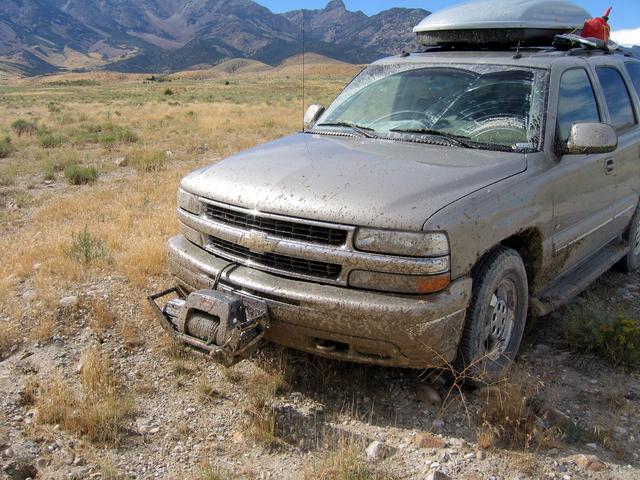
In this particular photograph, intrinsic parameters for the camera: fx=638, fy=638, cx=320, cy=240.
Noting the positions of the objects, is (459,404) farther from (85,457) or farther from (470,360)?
(85,457)

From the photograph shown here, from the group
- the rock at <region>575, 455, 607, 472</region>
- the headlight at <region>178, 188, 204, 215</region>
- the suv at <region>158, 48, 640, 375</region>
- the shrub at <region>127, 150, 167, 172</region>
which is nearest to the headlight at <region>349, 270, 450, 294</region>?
the suv at <region>158, 48, 640, 375</region>

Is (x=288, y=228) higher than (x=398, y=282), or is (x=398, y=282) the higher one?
(x=288, y=228)

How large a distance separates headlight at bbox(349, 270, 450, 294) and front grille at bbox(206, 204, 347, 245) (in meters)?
0.20

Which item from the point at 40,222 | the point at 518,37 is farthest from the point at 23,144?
the point at 518,37

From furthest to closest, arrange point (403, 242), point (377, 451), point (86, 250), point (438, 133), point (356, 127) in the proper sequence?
point (86, 250), point (356, 127), point (438, 133), point (377, 451), point (403, 242)

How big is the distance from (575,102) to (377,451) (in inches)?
111

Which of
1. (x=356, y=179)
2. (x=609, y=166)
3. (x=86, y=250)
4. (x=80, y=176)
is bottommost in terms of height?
(x=80, y=176)

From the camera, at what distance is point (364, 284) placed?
10.2ft

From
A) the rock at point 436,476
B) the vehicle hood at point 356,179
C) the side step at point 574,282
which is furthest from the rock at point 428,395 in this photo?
the vehicle hood at point 356,179

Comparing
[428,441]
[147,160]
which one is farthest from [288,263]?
[147,160]

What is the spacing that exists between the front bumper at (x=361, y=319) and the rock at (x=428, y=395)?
0.46 meters

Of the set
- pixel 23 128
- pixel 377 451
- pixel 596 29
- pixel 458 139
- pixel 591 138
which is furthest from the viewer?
pixel 23 128

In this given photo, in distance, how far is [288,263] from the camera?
332 centimetres

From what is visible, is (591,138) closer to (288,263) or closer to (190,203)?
(288,263)
